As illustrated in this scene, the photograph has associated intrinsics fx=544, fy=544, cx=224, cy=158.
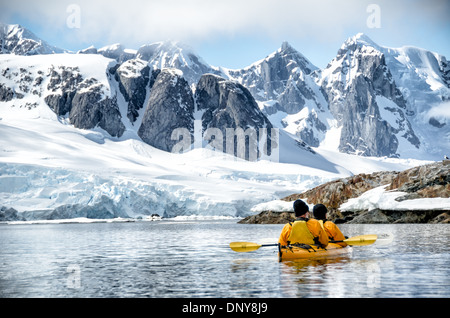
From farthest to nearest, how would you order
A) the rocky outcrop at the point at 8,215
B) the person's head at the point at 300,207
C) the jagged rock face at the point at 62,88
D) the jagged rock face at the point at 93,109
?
the jagged rock face at the point at 62,88 → the jagged rock face at the point at 93,109 → the rocky outcrop at the point at 8,215 → the person's head at the point at 300,207

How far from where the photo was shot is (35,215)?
91562mm

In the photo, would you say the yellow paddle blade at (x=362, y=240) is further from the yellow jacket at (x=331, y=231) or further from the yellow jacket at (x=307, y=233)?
the yellow jacket at (x=307, y=233)

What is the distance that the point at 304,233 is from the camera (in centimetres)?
1877

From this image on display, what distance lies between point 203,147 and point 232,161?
1916 cm

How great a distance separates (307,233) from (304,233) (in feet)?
0.37

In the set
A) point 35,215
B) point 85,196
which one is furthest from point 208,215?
point 35,215

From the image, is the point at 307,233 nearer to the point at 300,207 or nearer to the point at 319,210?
the point at 319,210

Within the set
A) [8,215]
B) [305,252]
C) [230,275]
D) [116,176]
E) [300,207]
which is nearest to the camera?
[230,275]

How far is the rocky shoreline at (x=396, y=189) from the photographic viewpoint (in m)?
56.1

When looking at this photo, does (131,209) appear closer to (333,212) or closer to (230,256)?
(333,212)

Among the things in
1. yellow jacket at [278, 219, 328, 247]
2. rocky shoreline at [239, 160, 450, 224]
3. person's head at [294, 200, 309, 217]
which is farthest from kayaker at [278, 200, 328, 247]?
rocky shoreline at [239, 160, 450, 224]

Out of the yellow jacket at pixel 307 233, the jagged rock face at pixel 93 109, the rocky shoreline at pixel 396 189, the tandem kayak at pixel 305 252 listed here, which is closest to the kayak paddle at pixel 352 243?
the tandem kayak at pixel 305 252

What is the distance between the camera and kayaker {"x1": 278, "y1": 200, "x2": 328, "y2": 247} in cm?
1853

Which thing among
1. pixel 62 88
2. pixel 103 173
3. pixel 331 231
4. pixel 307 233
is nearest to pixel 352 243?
pixel 331 231
